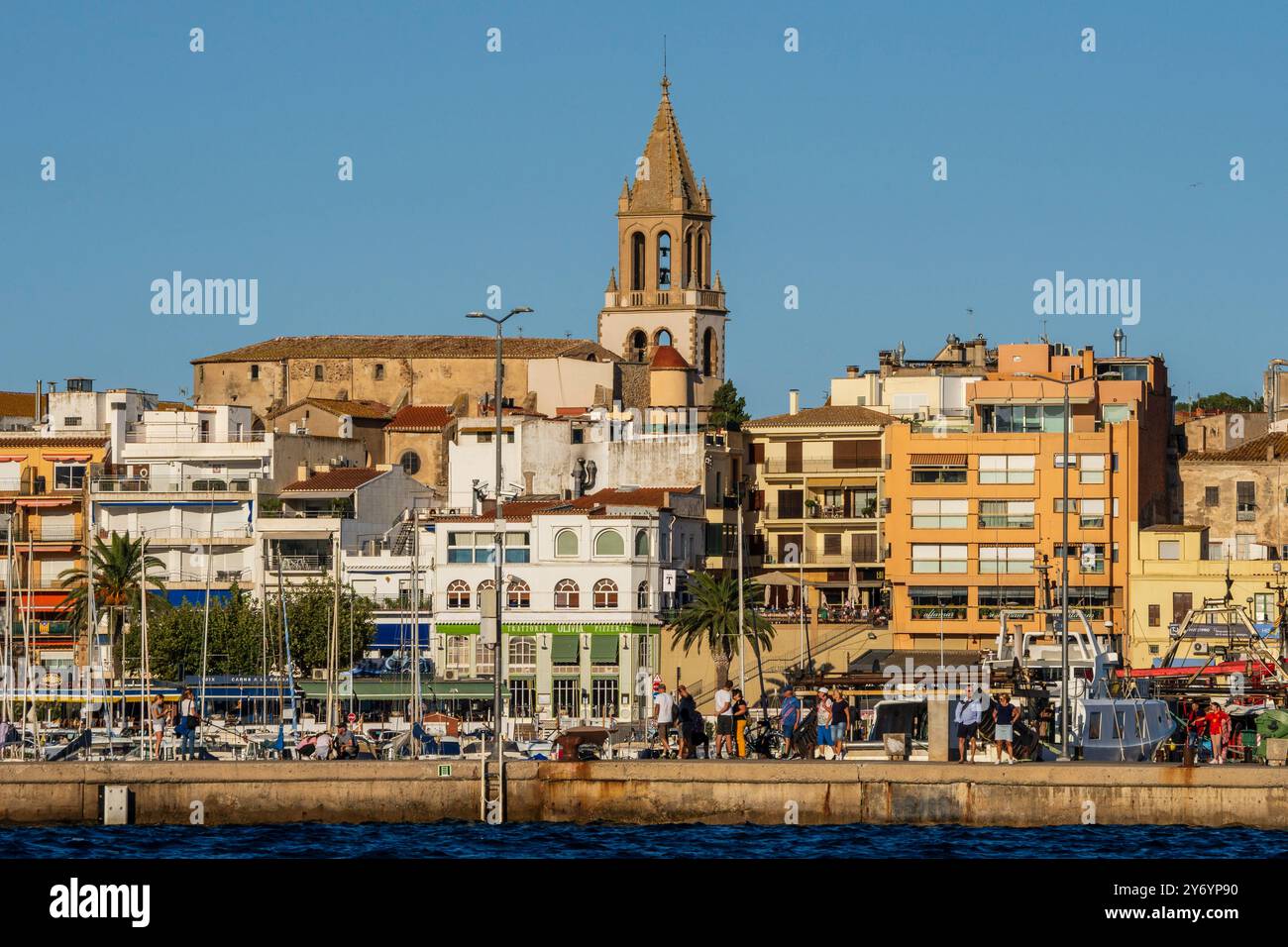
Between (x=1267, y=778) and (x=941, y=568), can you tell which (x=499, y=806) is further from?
(x=941, y=568)

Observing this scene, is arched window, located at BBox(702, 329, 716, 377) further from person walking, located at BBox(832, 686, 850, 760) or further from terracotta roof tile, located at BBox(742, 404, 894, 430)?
person walking, located at BBox(832, 686, 850, 760)

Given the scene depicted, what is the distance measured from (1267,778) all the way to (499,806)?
13.9m

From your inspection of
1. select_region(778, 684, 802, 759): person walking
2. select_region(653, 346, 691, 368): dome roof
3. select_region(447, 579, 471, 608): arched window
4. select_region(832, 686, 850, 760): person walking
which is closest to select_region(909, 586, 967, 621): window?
select_region(447, 579, 471, 608): arched window

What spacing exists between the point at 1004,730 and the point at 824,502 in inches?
2134

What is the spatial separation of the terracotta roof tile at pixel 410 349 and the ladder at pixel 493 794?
8830 cm

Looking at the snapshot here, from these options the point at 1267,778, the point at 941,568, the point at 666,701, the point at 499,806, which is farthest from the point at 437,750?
the point at 941,568

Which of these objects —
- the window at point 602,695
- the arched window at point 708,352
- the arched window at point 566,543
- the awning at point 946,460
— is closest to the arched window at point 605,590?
the arched window at point 566,543

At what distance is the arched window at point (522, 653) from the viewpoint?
299 feet

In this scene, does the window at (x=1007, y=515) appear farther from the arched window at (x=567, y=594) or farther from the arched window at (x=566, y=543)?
the arched window at (x=567, y=594)

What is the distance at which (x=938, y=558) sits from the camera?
93.1 metres

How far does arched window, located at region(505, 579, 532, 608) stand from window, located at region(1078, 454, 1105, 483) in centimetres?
2066

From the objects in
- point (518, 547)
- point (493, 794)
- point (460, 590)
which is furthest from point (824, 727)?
point (460, 590)

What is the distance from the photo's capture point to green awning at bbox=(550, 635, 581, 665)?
91188 millimetres

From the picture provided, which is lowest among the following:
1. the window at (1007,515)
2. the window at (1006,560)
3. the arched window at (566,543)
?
the window at (1006,560)
